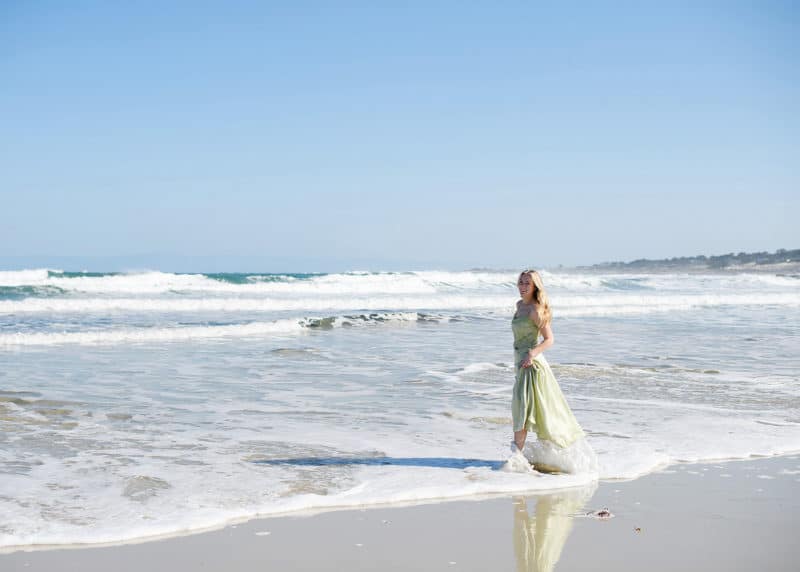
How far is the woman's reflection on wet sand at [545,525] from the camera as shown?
15.1ft

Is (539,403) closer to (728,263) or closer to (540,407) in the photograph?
(540,407)

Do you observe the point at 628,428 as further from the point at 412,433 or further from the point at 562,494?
the point at 562,494

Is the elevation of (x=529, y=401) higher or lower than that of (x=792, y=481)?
higher

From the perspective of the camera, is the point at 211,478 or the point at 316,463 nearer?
the point at 211,478

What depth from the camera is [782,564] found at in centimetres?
456

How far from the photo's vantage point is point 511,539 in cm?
497

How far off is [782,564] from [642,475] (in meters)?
2.04

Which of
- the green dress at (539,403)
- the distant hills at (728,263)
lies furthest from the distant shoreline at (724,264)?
the green dress at (539,403)

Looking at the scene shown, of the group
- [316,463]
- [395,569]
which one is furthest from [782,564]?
[316,463]

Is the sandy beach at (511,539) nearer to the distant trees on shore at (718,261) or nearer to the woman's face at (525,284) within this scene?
the woman's face at (525,284)

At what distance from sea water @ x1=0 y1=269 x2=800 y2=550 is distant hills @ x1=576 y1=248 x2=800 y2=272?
2731 inches

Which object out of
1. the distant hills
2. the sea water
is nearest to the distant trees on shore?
the distant hills

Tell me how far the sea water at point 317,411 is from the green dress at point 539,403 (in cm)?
39

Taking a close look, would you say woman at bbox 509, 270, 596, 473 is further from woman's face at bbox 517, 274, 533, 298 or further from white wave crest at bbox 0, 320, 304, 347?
white wave crest at bbox 0, 320, 304, 347
